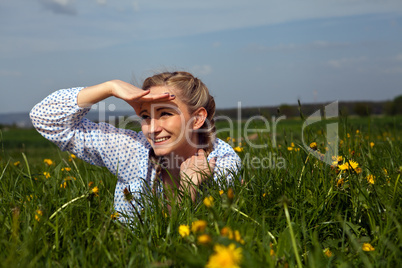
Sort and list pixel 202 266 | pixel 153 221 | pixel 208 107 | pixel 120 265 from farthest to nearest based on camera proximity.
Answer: pixel 208 107 → pixel 153 221 → pixel 120 265 → pixel 202 266

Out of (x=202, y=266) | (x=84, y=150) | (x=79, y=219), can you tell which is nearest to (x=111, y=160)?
(x=84, y=150)

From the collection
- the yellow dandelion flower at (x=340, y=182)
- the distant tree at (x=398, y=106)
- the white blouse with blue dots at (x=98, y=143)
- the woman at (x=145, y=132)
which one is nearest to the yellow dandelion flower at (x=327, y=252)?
the yellow dandelion flower at (x=340, y=182)

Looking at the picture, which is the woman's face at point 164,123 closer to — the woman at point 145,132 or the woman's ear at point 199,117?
the woman at point 145,132

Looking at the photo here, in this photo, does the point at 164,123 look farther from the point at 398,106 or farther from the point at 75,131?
the point at 398,106

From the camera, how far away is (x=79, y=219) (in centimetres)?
212

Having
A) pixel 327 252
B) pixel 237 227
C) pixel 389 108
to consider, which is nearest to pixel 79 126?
pixel 237 227

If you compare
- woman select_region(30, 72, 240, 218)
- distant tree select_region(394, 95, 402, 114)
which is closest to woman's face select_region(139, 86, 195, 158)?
woman select_region(30, 72, 240, 218)

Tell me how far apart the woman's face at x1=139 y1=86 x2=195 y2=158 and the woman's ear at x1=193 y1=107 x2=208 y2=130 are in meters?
0.18

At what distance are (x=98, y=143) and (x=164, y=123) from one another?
58 centimetres

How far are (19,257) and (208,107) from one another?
2.17 metres

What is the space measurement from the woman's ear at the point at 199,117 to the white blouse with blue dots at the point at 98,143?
26 centimetres

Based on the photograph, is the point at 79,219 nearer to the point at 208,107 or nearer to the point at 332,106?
the point at 208,107

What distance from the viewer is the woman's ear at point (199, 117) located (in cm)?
335

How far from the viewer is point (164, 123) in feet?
9.96
